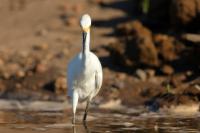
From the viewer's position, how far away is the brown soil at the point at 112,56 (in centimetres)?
1647

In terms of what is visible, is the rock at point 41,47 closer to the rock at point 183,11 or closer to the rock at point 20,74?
the rock at point 20,74

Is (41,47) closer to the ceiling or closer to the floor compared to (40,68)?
closer to the ceiling

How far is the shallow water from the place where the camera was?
40.7 feet

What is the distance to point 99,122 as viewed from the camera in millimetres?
13562

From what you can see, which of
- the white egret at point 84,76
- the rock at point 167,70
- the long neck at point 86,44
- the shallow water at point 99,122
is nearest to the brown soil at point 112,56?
the rock at point 167,70

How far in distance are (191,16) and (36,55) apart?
12.8 ft

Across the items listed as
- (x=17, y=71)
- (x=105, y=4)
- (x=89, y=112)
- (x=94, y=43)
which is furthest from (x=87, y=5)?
(x=89, y=112)

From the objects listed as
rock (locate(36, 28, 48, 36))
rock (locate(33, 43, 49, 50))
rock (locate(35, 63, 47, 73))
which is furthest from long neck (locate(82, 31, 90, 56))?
rock (locate(36, 28, 48, 36))

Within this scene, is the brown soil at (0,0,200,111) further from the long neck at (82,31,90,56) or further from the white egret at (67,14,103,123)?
the long neck at (82,31,90,56)

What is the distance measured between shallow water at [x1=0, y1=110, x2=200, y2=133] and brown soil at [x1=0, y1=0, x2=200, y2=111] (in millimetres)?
974

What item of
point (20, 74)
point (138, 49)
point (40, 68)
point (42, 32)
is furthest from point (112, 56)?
point (42, 32)

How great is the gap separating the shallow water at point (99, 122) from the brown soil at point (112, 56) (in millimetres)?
974

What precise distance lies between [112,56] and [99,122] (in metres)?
4.32

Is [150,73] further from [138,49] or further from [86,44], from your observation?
[86,44]
